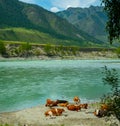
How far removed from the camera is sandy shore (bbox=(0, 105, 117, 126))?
32688 millimetres

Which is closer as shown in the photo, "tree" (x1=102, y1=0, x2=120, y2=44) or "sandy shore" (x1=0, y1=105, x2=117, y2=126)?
"tree" (x1=102, y1=0, x2=120, y2=44)

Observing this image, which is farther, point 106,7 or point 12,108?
point 12,108

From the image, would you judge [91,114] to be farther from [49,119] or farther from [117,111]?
[117,111]

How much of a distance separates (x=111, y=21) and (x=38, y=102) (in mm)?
33711

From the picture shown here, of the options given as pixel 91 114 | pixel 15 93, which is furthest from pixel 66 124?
pixel 15 93

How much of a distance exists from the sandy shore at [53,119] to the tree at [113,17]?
13.6 m

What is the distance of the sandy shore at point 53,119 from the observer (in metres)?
32.7

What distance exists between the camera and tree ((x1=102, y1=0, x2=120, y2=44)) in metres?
18.8

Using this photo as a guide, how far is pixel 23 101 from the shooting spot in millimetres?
52406

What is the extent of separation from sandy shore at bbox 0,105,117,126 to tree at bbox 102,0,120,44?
13.6 metres

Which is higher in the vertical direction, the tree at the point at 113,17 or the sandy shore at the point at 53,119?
the tree at the point at 113,17

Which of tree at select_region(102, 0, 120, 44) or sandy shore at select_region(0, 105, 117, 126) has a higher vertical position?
tree at select_region(102, 0, 120, 44)

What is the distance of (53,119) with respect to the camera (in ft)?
115

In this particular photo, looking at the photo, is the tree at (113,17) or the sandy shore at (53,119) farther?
the sandy shore at (53,119)
